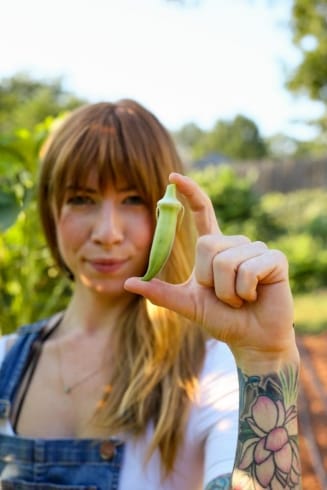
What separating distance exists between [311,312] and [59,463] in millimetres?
6224

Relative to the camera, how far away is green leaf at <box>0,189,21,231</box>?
7.45 feet

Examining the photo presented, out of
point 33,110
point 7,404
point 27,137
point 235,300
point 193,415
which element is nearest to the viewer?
point 235,300

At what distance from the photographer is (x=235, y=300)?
37.4 inches

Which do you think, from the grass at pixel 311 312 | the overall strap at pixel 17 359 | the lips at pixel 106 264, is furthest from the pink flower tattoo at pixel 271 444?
the grass at pixel 311 312

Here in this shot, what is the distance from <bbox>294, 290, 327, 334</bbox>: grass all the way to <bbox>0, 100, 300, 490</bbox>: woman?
202 inches

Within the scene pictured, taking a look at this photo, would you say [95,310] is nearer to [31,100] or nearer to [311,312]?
[311,312]

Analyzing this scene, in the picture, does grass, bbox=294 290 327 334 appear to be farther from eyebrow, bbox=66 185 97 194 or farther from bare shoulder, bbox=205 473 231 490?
bare shoulder, bbox=205 473 231 490

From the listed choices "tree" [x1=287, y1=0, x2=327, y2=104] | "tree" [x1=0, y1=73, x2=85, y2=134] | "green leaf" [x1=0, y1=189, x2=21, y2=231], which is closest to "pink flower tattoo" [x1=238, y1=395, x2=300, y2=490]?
"green leaf" [x1=0, y1=189, x2=21, y2=231]

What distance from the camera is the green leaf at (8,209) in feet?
7.45

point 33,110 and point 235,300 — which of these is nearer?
point 235,300

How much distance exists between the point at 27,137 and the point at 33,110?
23837mm

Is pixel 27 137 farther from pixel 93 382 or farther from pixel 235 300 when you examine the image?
pixel 235 300

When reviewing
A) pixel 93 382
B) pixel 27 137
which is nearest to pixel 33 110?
pixel 27 137

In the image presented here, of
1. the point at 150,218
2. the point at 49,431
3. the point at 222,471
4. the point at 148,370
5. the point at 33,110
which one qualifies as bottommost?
the point at 222,471
